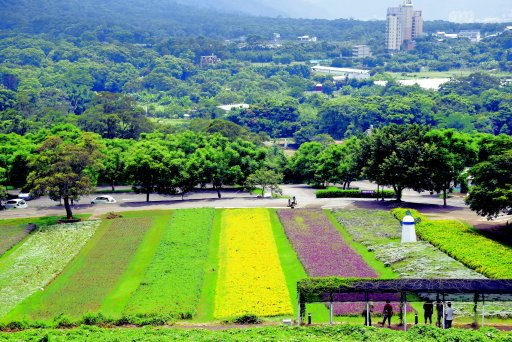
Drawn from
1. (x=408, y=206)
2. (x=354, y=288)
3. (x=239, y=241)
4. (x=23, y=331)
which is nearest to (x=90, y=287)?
(x=23, y=331)

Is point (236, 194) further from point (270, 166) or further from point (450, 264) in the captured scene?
point (450, 264)

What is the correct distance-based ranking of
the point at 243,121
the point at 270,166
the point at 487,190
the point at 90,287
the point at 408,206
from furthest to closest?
the point at 243,121
the point at 270,166
the point at 408,206
the point at 487,190
the point at 90,287

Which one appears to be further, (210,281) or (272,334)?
(210,281)

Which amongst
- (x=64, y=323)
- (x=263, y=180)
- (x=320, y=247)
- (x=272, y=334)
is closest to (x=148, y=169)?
(x=263, y=180)

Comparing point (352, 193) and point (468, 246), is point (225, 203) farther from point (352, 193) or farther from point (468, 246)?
point (468, 246)

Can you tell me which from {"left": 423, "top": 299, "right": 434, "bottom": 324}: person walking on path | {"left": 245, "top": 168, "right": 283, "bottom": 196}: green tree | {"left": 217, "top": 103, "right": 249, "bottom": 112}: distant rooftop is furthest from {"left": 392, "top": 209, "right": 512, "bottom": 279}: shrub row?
{"left": 217, "top": 103, "right": 249, "bottom": 112}: distant rooftop
